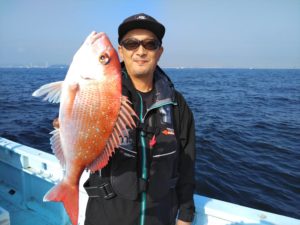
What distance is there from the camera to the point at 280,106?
20.8 meters

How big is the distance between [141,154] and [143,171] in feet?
0.53

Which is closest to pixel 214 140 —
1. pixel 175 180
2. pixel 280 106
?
pixel 175 180

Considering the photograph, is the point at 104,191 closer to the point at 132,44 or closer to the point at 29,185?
the point at 132,44

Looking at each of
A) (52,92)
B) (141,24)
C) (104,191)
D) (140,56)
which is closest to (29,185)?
(104,191)

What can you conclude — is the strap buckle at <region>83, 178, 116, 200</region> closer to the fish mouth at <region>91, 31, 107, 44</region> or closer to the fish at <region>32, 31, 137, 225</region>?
the fish at <region>32, 31, 137, 225</region>

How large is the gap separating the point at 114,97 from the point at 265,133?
42.1 feet

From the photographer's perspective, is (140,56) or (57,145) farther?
(140,56)

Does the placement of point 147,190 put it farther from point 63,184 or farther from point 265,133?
point 265,133

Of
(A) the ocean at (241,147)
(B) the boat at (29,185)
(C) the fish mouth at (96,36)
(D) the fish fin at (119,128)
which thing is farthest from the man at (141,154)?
(A) the ocean at (241,147)

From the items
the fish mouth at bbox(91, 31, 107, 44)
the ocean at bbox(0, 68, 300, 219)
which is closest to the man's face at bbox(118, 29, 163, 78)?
the fish mouth at bbox(91, 31, 107, 44)

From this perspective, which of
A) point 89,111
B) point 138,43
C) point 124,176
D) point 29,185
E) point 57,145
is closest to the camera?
point 89,111

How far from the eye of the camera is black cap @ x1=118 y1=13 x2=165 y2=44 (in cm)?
240

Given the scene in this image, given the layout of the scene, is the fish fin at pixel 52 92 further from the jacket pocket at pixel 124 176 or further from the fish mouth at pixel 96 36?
the jacket pocket at pixel 124 176

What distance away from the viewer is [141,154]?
2.41 meters
